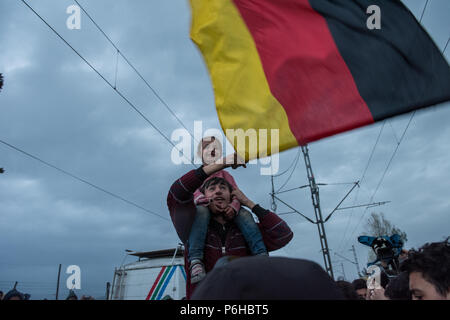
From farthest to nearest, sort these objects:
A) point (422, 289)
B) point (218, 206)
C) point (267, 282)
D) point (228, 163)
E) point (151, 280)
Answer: point (151, 280), point (218, 206), point (228, 163), point (422, 289), point (267, 282)

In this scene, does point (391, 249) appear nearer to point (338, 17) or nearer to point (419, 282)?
point (419, 282)

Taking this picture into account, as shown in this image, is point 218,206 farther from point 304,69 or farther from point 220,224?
point 304,69

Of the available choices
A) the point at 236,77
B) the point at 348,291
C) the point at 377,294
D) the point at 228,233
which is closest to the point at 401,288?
the point at 348,291

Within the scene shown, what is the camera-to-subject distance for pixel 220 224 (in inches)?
90.7

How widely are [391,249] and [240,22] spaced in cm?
334

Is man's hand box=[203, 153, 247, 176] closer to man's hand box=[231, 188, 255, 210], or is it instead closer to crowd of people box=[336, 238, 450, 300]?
man's hand box=[231, 188, 255, 210]

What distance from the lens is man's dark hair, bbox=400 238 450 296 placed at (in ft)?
5.59

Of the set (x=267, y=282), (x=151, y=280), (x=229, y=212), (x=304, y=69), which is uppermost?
(x=304, y=69)

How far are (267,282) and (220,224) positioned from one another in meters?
1.68

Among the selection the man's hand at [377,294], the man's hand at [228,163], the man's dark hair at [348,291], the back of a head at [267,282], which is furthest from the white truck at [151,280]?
the back of a head at [267,282]

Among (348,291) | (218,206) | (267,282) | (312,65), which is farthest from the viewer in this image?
(348,291)

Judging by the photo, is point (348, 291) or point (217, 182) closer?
point (217, 182)
